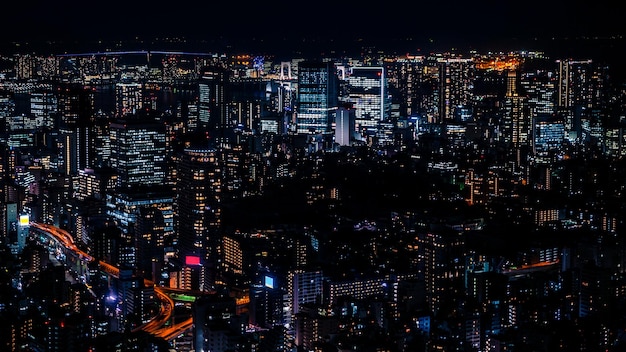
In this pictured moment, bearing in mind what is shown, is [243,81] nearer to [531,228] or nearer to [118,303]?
[531,228]

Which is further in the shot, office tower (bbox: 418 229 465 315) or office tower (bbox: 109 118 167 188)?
office tower (bbox: 109 118 167 188)

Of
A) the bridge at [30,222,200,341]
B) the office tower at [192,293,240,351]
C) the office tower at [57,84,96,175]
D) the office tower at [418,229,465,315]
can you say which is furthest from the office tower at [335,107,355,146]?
the office tower at [192,293,240,351]

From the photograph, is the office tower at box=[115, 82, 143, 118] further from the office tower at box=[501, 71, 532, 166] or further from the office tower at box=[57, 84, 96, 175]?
the office tower at box=[501, 71, 532, 166]

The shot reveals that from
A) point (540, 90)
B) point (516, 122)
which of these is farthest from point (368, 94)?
point (516, 122)

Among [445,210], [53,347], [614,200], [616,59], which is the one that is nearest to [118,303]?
[53,347]

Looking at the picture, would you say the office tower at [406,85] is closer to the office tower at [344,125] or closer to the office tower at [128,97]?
the office tower at [344,125]

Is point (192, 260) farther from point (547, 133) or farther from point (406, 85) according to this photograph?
point (406, 85)

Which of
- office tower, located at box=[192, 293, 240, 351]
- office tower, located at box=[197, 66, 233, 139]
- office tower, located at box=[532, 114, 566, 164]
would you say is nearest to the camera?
office tower, located at box=[192, 293, 240, 351]
